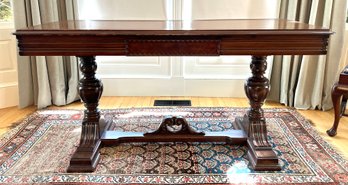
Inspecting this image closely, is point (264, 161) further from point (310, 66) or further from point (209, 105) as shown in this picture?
point (310, 66)

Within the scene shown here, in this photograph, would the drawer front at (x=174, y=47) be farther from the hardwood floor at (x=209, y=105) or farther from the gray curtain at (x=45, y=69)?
the gray curtain at (x=45, y=69)

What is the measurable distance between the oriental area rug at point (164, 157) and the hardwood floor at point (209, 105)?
0.33 feet

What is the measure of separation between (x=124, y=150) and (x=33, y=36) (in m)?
0.92

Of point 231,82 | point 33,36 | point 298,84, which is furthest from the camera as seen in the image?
point 231,82

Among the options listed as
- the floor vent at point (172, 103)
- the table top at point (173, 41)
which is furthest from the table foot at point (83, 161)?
the floor vent at point (172, 103)

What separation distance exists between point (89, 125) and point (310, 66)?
2.02 m

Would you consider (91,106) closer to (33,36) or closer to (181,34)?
(33,36)

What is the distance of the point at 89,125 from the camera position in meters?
1.91

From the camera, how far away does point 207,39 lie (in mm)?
1495

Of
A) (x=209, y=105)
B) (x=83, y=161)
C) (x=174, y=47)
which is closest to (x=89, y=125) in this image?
(x=83, y=161)

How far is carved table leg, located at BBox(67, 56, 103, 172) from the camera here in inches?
68.0

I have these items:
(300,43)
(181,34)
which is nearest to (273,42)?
(300,43)

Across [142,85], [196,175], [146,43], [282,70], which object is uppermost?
[146,43]

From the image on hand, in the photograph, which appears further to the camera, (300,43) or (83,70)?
(83,70)
